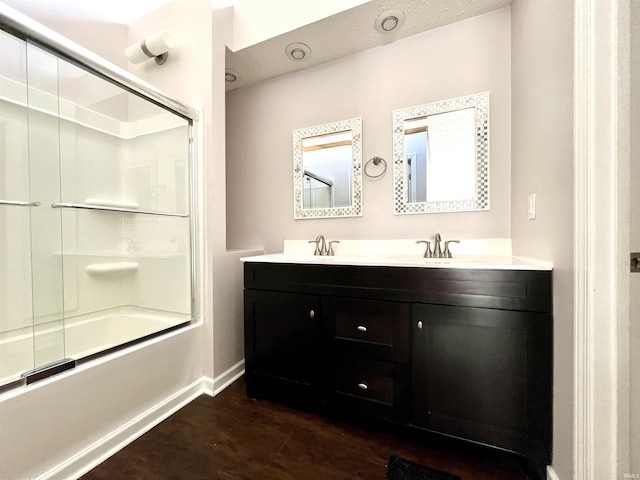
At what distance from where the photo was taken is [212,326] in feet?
5.51

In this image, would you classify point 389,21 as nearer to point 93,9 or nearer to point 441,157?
point 441,157

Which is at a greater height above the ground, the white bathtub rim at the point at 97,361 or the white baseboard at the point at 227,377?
the white bathtub rim at the point at 97,361

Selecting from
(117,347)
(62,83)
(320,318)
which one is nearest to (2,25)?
(62,83)

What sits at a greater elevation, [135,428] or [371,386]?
[371,386]

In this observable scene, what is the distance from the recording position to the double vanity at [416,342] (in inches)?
39.9

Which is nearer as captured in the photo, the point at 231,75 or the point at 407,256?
the point at 407,256

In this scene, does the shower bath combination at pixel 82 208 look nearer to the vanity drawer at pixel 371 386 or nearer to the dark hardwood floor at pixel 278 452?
the dark hardwood floor at pixel 278 452

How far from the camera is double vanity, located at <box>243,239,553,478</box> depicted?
3.33ft

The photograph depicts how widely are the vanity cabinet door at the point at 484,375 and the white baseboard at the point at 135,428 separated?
4.04 feet

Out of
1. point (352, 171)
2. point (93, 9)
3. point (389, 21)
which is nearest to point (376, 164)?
point (352, 171)

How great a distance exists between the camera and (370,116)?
184cm

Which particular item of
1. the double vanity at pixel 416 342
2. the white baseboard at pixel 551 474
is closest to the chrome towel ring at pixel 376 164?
the double vanity at pixel 416 342

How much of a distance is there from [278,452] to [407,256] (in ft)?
4.13

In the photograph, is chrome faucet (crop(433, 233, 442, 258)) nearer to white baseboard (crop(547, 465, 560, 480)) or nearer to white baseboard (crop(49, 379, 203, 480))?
white baseboard (crop(547, 465, 560, 480))
